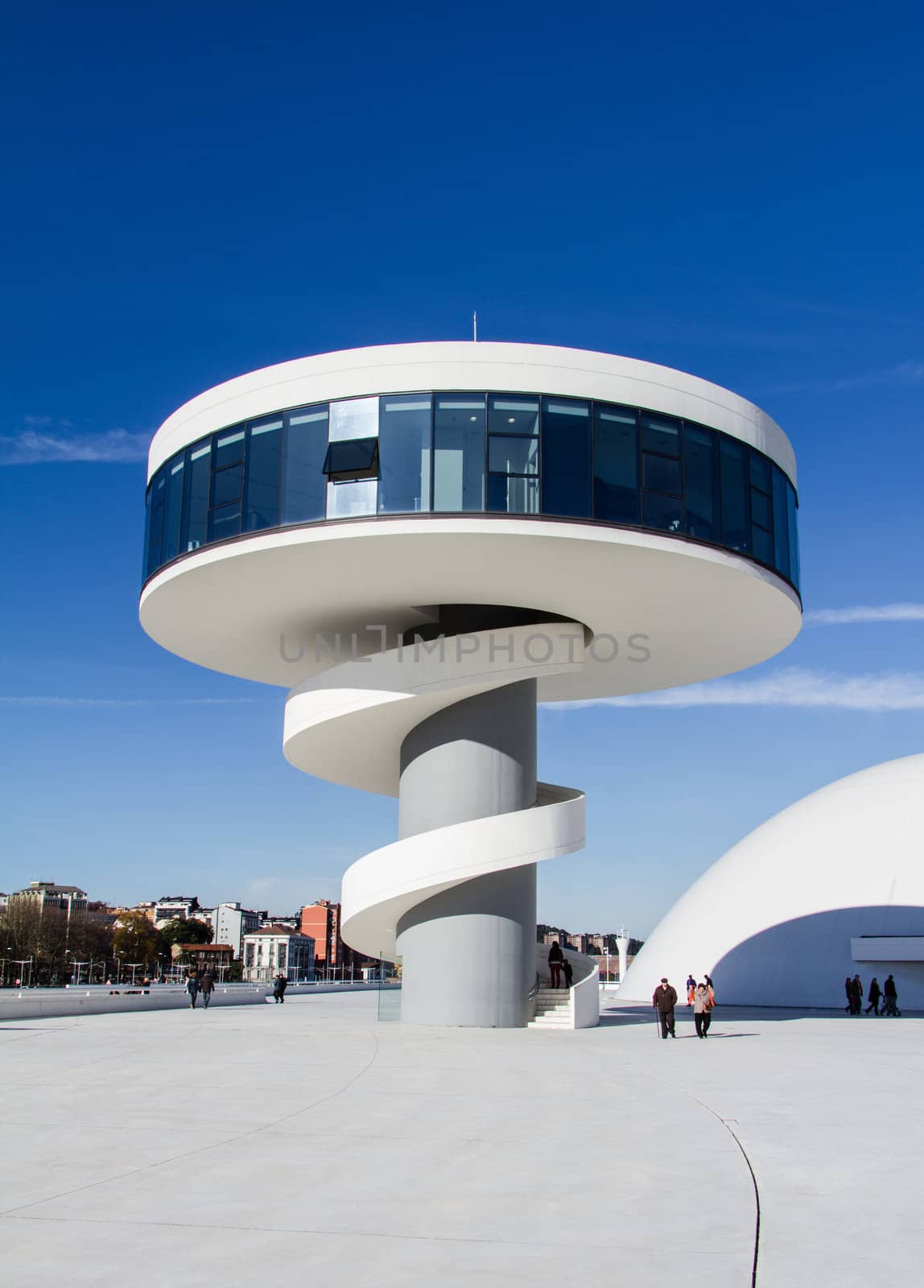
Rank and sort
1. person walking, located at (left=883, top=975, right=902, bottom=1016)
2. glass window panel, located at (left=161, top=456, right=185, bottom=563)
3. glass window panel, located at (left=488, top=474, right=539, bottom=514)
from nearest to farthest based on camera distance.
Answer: glass window panel, located at (left=488, top=474, right=539, bottom=514)
glass window panel, located at (left=161, top=456, right=185, bottom=563)
person walking, located at (left=883, top=975, right=902, bottom=1016)

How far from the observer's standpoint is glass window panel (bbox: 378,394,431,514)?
21.8 meters

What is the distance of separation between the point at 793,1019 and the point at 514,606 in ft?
44.7

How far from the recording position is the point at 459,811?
83.2 feet

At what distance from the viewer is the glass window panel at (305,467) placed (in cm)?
2209

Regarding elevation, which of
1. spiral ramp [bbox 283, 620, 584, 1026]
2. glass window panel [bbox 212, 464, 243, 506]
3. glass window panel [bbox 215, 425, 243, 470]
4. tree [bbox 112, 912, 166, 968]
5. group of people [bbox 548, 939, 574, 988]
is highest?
glass window panel [bbox 215, 425, 243, 470]

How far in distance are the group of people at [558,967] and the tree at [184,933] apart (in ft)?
441

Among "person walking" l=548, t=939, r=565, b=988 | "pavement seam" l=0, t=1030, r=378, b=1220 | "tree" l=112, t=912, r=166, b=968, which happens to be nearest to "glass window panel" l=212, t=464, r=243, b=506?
"pavement seam" l=0, t=1030, r=378, b=1220

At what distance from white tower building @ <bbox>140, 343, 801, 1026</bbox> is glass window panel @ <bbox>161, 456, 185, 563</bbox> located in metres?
0.05

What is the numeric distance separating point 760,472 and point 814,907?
22323 mm

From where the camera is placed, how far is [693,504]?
22875mm

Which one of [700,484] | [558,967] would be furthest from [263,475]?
[558,967]

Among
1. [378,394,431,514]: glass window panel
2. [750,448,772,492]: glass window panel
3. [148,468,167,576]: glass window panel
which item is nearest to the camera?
[378,394,431,514]: glass window panel

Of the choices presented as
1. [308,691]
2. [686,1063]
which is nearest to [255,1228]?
[686,1063]

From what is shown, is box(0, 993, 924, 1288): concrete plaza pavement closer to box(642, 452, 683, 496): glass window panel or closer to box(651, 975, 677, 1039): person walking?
box(651, 975, 677, 1039): person walking
